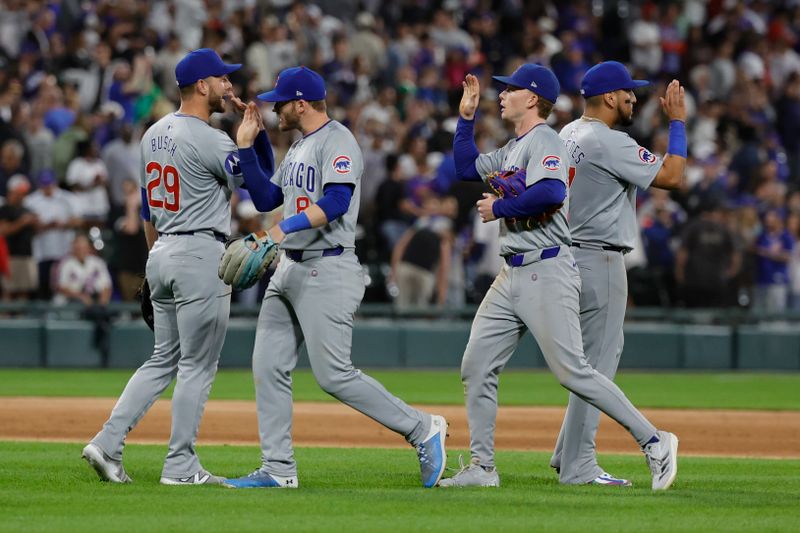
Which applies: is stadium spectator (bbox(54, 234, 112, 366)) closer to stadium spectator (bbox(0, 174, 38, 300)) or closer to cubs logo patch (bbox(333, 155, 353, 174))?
stadium spectator (bbox(0, 174, 38, 300))

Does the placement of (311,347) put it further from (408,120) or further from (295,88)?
(408,120)

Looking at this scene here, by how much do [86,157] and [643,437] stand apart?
1118 centimetres

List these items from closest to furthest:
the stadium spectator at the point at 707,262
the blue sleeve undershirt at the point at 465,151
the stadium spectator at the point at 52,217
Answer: the blue sleeve undershirt at the point at 465,151 → the stadium spectator at the point at 52,217 → the stadium spectator at the point at 707,262

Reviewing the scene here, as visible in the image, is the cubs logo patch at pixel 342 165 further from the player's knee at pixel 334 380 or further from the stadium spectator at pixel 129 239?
the stadium spectator at pixel 129 239

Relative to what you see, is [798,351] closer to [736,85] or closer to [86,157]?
[736,85]

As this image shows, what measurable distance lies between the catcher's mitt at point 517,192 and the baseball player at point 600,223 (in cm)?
45

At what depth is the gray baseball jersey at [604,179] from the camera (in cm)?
749

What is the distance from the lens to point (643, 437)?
7.26 metres

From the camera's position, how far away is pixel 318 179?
280 inches

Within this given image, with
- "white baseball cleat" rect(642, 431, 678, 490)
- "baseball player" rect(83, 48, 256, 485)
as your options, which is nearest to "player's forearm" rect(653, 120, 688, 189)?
"white baseball cleat" rect(642, 431, 678, 490)

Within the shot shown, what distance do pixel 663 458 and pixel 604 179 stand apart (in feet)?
4.95

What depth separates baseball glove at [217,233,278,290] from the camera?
6.93m

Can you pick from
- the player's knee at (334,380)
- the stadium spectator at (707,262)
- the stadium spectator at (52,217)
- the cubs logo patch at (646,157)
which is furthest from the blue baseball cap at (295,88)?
the stadium spectator at (707,262)

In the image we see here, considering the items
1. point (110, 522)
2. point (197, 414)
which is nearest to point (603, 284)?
point (197, 414)
